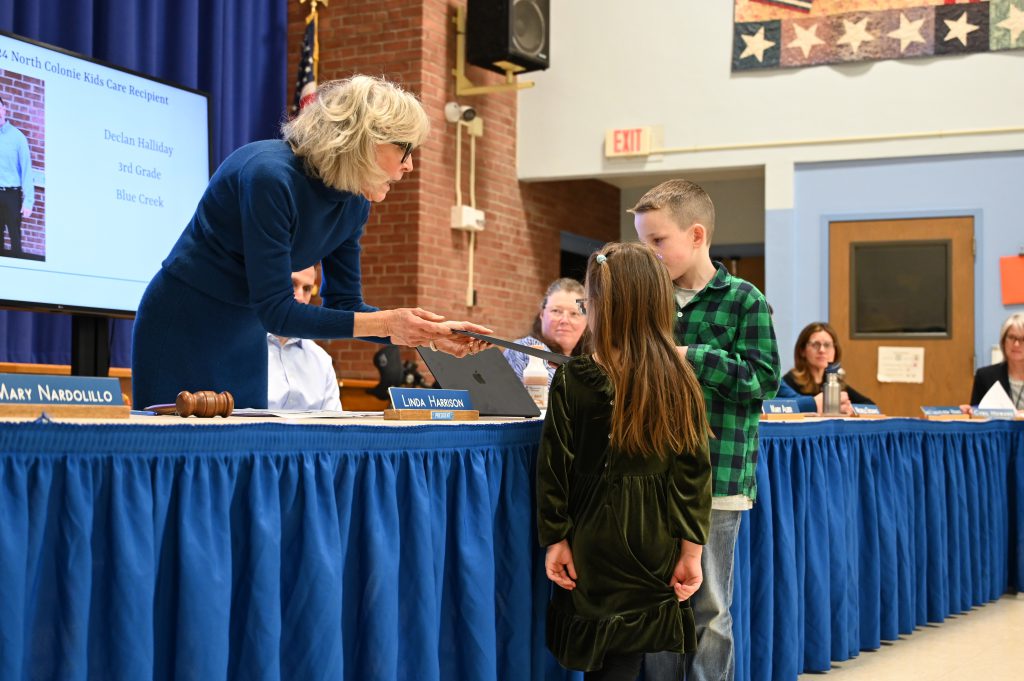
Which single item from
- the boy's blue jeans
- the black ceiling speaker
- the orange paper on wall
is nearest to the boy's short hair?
the boy's blue jeans

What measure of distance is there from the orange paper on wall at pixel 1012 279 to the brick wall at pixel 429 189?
9.59ft

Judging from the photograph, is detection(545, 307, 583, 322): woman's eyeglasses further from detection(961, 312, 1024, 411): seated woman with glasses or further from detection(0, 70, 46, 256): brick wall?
detection(961, 312, 1024, 411): seated woman with glasses

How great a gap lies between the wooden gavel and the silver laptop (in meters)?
0.58

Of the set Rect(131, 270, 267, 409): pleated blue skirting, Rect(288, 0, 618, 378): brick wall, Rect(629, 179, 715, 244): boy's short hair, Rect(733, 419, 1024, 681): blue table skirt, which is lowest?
Rect(733, 419, 1024, 681): blue table skirt

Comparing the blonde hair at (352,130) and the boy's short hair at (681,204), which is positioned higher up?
the blonde hair at (352,130)

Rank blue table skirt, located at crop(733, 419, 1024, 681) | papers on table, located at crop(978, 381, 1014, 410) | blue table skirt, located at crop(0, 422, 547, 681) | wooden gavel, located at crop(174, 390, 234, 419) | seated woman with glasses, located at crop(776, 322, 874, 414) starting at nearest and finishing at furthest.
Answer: blue table skirt, located at crop(0, 422, 547, 681) → wooden gavel, located at crop(174, 390, 234, 419) → blue table skirt, located at crop(733, 419, 1024, 681) → papers on table, located at crop(978, 381, 1014, 410) → seated woman with glasses, located at crop(776, 322, 874, 414)

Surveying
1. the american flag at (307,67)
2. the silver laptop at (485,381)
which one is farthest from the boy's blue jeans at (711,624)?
the american flag at (307,67)

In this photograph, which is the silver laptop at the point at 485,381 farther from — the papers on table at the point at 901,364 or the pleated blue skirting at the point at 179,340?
the papers on table at the point at 901,364

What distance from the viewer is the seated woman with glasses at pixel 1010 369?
17.2 ft

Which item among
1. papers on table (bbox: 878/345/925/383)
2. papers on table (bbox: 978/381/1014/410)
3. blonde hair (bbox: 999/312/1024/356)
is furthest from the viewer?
papers on table (bbox: 878/345/925/383)

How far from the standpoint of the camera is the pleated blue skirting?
2.06 metres

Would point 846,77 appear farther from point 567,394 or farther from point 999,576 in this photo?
point 567,394

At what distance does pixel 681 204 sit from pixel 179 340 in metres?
1.02

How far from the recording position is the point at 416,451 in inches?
72.2
